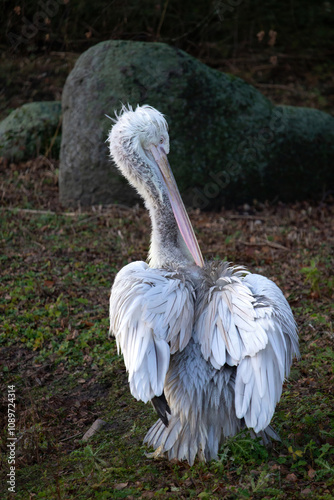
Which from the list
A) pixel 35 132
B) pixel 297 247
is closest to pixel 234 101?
pixel 297 247

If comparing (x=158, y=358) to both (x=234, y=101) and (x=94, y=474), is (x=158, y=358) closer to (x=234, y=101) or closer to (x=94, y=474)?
(x=94, y=474)

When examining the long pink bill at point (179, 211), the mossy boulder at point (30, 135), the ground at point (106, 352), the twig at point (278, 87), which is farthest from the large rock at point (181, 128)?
the twig at point (278, 87)

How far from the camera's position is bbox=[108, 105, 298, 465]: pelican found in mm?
2748

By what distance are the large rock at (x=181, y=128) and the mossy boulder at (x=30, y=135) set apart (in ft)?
3.37

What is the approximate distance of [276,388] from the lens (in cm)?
279

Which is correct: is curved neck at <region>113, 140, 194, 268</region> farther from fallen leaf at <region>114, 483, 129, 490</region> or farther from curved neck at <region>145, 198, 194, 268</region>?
fallen leaf at <region>114, 483, 129, 490</region>

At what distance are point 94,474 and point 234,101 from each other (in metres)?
5.22

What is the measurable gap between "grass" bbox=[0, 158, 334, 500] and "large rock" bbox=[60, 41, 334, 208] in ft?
1.01

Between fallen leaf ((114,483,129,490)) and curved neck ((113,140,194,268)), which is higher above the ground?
curved neck ((113,140,194,268))

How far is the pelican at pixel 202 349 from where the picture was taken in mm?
2748

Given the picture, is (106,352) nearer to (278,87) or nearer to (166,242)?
(166,242)

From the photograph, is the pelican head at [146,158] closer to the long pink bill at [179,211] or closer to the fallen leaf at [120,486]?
the long pink bill at [179,211]

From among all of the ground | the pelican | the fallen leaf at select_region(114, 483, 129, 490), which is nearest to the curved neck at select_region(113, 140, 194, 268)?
the pelican

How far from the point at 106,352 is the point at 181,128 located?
3441mm
